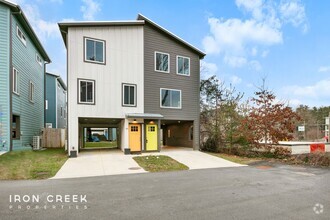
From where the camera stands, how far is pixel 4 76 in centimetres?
1299

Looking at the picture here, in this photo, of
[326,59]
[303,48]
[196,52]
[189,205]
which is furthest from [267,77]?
[189,205]

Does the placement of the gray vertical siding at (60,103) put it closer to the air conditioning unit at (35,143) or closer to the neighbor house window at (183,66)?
the air conditioning unit at (35,143)

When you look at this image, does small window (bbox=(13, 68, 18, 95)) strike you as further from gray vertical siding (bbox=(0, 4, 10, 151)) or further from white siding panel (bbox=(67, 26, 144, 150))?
white siding panel (bbox=(67, 26, 144, 150))

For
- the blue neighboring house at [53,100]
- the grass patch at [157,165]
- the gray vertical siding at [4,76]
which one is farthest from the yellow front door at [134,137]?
the blue neighboring house at [53,100]

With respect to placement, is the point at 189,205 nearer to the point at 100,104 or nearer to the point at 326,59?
the point at 100,104

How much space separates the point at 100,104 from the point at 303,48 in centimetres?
1618

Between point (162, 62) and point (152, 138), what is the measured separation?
5.84 m

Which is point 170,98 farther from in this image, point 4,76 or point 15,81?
point 4,76

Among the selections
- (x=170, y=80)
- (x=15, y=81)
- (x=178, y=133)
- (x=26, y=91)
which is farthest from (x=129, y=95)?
(x=26, y=91)

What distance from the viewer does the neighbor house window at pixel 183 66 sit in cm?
1788

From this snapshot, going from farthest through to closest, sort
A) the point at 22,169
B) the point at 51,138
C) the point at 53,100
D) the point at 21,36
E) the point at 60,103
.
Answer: the point at 60,103
the point at 53,100
the point at 51,138
the point at 21,36
the point at 22,169

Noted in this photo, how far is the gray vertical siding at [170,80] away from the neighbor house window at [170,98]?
10.9 inches

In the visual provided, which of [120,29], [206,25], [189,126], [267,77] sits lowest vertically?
[189,126]

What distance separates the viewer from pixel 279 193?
21.1ft
